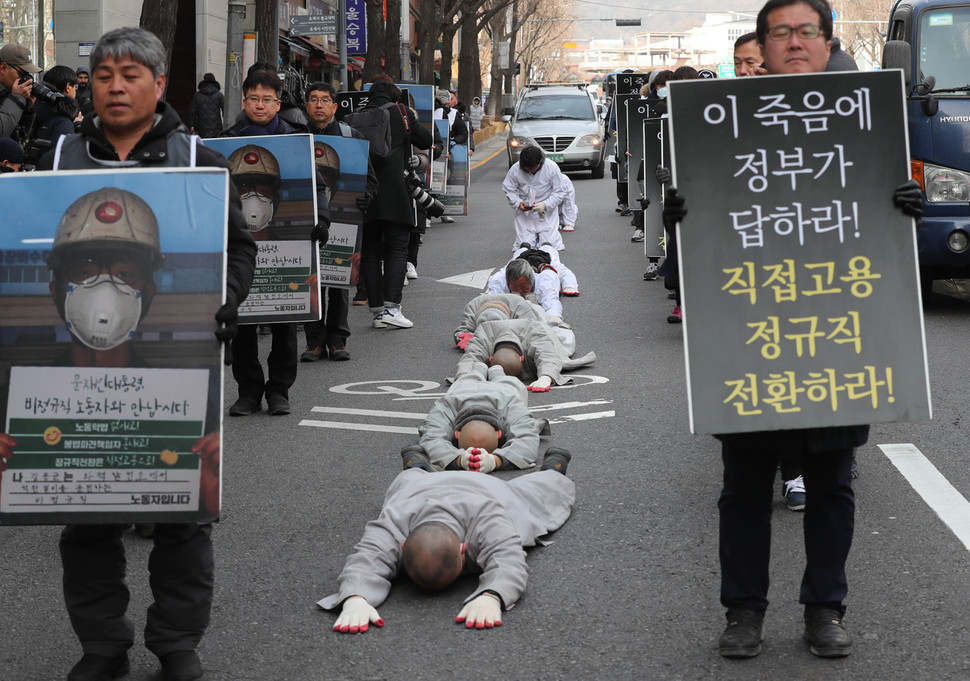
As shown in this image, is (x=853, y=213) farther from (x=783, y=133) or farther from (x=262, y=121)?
(x=262, y=121)

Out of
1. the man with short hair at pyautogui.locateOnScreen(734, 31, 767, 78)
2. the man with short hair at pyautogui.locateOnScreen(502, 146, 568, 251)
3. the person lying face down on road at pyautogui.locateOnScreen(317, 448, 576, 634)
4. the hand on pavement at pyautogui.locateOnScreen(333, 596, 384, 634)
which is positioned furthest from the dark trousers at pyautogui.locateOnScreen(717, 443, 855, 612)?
the man with short hair at pyautogui.locateOnScreen(502, 146, 568, 251)

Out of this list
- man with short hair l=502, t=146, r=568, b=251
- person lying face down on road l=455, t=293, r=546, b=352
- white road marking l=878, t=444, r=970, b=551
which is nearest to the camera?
white road marking l=878, t=444, r=970, b=551

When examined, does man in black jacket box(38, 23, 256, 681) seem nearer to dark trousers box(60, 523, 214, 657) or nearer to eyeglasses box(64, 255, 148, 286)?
dark trousers box(60, 523, 214, 657)

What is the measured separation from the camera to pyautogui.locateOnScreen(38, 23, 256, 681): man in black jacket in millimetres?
3988

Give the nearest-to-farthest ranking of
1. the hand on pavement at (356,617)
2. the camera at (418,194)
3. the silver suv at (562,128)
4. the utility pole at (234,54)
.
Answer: the hand on pavement at (356,617) → the camera at (418,194) → the utility pole at (234,54) → the silver suv at (562,128)

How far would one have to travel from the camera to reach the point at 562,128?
2894 cm

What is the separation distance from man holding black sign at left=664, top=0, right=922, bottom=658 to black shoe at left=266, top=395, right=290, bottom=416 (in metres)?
4.35

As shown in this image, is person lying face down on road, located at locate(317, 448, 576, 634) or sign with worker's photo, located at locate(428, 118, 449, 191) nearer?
person lying face down on road, located at locate(317, 448, 576, 634)

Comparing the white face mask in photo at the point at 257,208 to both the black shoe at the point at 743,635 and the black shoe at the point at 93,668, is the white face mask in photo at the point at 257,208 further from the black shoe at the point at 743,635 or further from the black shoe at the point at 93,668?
the black shoe at the point at 743,635

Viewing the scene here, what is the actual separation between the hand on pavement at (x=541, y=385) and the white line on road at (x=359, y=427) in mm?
1328

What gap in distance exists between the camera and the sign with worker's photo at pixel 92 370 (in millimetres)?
3922

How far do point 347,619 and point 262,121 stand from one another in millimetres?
4391

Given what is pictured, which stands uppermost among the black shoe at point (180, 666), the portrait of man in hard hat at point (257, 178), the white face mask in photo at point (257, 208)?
the portrait of man in hard hat at point (257, 178)

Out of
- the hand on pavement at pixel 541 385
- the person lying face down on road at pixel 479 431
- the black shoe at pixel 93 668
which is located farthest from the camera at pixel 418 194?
the black shoe at pixel 93 668
